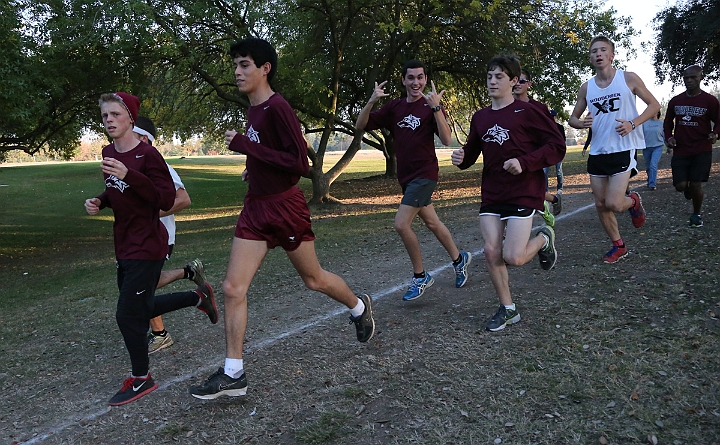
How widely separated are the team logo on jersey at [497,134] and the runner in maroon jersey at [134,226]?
2495 millimetres

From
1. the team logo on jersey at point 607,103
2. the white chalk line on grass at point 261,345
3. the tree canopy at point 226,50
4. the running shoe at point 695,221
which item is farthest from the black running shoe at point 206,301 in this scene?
the tree canopy at point 226,50

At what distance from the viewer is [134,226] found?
4.50 m

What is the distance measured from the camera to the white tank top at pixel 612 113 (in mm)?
6449

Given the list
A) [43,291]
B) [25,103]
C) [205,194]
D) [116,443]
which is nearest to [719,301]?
[116,443]

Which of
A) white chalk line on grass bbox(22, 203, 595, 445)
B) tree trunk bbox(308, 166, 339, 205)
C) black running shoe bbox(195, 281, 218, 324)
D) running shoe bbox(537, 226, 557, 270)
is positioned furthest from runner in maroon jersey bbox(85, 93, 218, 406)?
tree trunk bbox(308, 166, 339, 205)

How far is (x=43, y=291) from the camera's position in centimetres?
1034

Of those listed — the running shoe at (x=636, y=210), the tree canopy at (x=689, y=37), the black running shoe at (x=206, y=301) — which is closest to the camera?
the black running shoe at (x=206, y=301)

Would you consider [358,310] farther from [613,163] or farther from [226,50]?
[226,50]

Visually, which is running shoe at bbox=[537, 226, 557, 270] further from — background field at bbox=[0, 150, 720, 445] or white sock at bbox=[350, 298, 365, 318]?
white sock at bbox=[350, 298, 365, 318]

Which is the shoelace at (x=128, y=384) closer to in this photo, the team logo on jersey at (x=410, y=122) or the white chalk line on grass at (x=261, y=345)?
the white chalk line on grass at (x=261, y=345)

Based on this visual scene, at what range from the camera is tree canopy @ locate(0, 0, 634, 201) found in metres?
13.9

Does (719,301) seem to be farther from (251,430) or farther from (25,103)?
(25,103)

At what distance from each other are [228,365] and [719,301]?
389 cm

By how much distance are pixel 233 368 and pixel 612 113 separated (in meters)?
4.68
